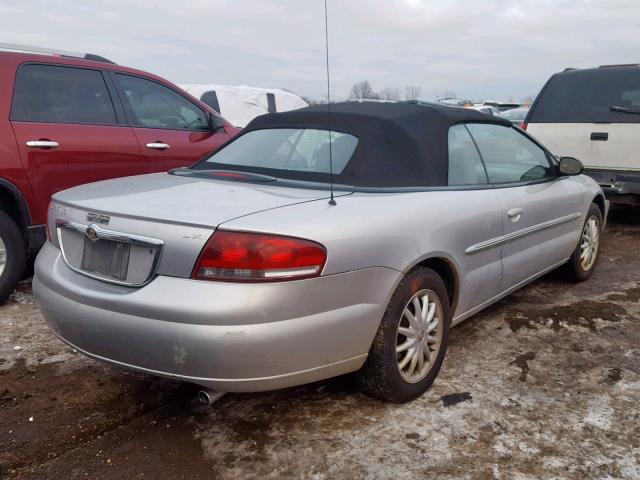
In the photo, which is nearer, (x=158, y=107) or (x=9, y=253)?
(x=9, y=253)

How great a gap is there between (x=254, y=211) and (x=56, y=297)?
990 mm

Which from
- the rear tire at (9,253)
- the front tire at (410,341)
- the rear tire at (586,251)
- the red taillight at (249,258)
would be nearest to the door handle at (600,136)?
the rear tire at (586,251)

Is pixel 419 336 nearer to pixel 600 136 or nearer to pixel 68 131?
pixel 68 131

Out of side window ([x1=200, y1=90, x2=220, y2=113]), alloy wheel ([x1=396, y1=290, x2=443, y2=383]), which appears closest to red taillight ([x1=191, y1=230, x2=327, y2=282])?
alloy wheel ([x1=396, y1=290, x2=443, y2=383])

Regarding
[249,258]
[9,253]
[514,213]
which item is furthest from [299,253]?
[9,253]

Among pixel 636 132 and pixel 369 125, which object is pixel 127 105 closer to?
pixel 369 125

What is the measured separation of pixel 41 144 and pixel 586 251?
4292mm

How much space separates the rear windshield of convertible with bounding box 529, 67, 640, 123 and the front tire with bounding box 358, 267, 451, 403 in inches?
177

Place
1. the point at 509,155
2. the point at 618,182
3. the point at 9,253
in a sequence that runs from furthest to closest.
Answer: the point at 618,182 < the point at 9,253 < the point at 509,155

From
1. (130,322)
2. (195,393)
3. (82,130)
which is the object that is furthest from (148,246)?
(82,130)

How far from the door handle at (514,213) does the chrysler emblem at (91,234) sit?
89.7 inches

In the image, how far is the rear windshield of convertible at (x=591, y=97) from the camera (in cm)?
637

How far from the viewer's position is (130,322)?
7.52 feet

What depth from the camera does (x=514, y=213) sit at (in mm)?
3537
